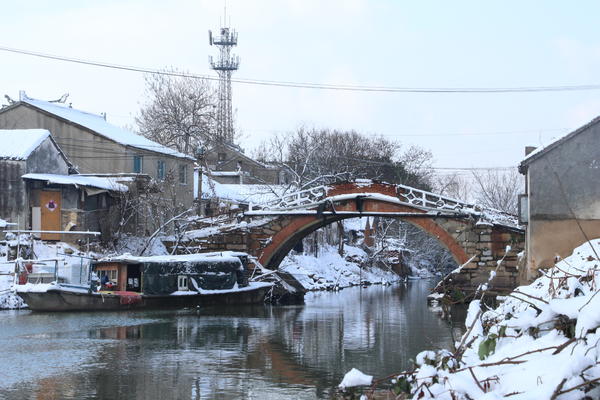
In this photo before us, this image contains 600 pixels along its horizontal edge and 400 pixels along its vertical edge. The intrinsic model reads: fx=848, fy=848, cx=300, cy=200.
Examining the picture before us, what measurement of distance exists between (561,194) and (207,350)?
11.2 metres

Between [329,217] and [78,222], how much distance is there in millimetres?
10847

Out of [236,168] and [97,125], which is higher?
[97,125]

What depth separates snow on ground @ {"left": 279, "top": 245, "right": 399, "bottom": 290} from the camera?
45.2 meters

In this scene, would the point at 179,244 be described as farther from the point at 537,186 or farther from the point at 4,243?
the point at 537,186

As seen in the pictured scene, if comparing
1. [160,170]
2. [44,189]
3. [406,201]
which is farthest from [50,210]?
[406,201]

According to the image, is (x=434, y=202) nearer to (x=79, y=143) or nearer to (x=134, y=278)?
(x=134, y=278)

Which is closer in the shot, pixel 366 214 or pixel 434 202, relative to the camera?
pixel 434 202

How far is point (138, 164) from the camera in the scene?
1693 inches

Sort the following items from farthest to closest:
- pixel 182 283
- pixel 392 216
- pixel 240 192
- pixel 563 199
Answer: pixel 240 192
pixel 392 216
pixel 182 283
pixel 563 199

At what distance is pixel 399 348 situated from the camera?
20.7 metres

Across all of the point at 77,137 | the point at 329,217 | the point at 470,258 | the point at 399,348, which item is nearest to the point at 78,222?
the point at 77,137

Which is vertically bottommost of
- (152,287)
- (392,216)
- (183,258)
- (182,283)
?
(152,287)

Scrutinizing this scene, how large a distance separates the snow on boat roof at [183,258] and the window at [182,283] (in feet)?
2.08

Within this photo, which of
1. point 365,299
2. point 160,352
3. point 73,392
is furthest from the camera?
point 365,299
